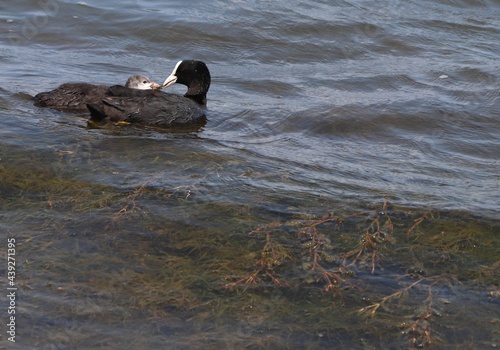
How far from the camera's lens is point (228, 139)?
29.1 feet

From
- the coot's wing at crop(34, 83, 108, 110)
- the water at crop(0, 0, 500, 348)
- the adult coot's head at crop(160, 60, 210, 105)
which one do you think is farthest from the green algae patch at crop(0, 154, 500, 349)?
the adult coot's head at crop(160, 60, 210, 105)

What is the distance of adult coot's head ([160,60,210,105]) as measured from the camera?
1038 centimetres

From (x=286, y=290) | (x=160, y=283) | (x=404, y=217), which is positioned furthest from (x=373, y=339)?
(x=404, y=217)

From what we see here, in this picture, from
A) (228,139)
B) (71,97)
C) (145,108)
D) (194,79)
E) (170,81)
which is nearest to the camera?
(228,139)

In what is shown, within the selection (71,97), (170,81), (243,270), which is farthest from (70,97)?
(243,270)

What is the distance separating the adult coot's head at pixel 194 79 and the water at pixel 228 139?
0.65ft

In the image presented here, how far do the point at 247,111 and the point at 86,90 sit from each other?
1.83 metres

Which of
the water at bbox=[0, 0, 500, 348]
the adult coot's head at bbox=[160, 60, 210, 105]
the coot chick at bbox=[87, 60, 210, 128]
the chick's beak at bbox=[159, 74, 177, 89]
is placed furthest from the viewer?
the chick's beak at bbox=[159, 74, 177, 89]

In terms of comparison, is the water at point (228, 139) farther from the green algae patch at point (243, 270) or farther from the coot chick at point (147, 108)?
the coot chick at point (147, 108)

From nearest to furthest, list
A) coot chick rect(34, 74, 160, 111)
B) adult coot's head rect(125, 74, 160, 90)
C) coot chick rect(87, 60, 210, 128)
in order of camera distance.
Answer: coot chick rect(87, 60, 210, 128) → coot chick rect(34, 74, 160, 111) → adult coot's head rect(125, 74, 160, 90)

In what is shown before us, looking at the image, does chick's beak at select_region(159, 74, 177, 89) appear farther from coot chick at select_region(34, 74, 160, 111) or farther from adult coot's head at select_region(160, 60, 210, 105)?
coot chick at select_region(34, 74, 160, 111)

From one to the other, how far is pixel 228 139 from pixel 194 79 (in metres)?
1.84

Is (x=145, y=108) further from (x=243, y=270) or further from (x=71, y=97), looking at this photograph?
(x=243, y=270)

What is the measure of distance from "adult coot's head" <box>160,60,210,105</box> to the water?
20 centimetres
